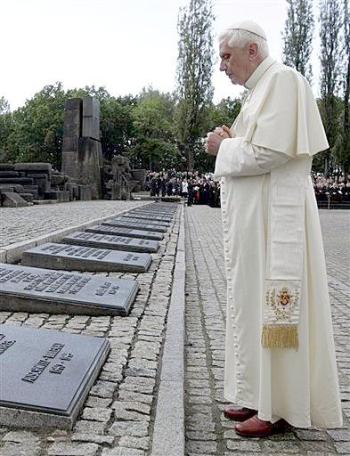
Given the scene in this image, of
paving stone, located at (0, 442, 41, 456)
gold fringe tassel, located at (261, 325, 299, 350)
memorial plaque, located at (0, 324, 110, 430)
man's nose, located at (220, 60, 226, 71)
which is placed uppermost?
man's nose, located at (220, 60, 226, 71)

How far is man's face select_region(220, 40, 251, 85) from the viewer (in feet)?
10.7

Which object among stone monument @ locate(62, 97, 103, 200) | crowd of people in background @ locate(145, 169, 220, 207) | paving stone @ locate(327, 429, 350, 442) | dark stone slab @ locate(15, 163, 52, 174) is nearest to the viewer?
paving stone @ locate(327, 429, 350, 442)

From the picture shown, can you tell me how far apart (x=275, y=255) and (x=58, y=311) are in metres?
→ 2.62

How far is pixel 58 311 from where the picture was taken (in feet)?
17.4

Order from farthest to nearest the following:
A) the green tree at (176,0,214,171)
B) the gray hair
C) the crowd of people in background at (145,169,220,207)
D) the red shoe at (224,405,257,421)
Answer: the green tree at (176,0,214,171) < the crowd of people in background at (145,169,220,207) < the red shoe at (224,405,257,421) < the gray hair

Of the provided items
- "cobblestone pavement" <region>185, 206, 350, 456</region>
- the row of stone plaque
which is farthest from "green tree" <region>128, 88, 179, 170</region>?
"cobblestone pavement" <region>185, 206, 350, 456</region>

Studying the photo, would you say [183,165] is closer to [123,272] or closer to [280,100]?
[123,272]

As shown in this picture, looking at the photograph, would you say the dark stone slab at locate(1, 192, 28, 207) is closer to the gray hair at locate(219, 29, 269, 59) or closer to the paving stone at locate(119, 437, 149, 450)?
the gray hair at locate(219, 29, 269, 59)

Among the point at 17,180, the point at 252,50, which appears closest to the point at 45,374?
the point at 252,50

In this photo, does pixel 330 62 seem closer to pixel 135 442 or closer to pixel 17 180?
pixel 17 180

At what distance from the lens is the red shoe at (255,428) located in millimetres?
3248

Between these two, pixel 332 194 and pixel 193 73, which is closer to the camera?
pixel 332 194

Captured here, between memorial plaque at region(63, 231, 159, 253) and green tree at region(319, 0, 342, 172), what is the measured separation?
137 ft

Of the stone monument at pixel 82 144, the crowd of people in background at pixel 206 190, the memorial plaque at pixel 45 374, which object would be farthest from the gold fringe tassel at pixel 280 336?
the crowd of people in background at pixel 206 190
